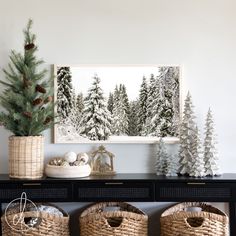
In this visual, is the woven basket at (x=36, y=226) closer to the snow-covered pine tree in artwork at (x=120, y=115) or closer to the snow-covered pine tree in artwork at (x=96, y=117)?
the snow-covered pine tree in artwork at (x=96, y=117)

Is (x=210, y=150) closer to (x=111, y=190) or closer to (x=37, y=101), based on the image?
(x=111, y=190)

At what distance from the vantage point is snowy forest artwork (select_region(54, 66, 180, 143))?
331cm

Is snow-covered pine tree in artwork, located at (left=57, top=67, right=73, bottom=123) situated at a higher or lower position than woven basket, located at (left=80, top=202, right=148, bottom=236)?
higher

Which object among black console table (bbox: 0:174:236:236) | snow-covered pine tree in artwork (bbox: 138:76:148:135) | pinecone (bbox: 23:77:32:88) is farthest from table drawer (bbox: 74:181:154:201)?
pinecone (bbox: 23:77:32:88)

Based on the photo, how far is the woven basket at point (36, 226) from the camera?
9.37ft

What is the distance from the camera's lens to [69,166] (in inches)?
120

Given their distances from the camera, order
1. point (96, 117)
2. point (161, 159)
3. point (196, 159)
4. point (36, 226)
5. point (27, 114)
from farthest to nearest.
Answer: point (96, 117)
point (161, 159)
point (196, 159)
point (27, 114)
point (36, 226)

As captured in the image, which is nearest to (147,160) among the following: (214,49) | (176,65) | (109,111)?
(109,111)

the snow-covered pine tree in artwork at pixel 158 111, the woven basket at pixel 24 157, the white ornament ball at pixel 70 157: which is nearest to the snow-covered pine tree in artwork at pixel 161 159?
the snow-covered pine tree in artwork at pixel 158 111

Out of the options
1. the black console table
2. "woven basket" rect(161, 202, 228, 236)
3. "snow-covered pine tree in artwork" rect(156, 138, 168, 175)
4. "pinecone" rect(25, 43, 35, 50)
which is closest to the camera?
"woven basket" rect(161, 202, 228, 236)

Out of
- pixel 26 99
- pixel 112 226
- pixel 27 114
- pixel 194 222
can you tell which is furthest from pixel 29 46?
pixel 194 222

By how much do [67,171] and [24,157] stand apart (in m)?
0.37

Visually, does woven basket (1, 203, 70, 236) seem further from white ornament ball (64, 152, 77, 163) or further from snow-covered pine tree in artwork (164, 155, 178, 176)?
snow-covered pine tree in artwork (164, 155, 178, 176)

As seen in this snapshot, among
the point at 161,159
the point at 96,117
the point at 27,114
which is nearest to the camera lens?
the point at 27,114
